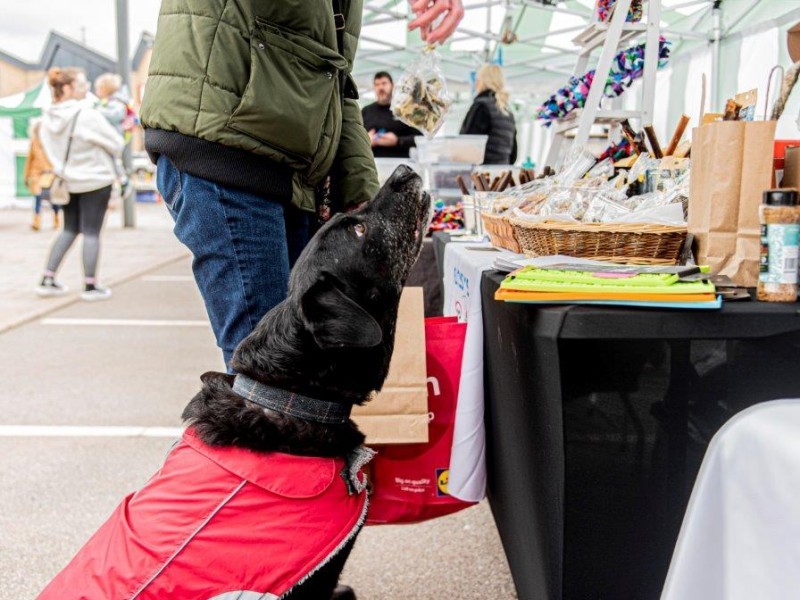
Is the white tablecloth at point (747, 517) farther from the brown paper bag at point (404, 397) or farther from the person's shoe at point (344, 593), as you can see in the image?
the person's shoe at point (344, 593)

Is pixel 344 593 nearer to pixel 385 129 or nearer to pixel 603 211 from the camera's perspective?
pixel 603 211

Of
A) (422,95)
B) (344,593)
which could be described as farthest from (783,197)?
(422,95)

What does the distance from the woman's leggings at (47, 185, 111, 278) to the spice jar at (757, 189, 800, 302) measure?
6791 mm

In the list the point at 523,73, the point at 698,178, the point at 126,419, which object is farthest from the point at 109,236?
the point at 698,178

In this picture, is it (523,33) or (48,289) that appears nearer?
(48,289)

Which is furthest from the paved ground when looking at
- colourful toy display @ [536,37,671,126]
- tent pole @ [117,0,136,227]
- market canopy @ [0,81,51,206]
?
market canopy @ [0,81,51,206]

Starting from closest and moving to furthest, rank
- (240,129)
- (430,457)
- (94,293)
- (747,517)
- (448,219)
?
(747,517) < (240,129) < (430,457) < (448,219) < (94,293)

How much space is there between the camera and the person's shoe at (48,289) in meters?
7.59

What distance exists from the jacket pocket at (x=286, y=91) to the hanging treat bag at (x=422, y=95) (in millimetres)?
2283

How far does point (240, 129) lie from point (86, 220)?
591 cm

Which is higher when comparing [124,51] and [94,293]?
[124,51]

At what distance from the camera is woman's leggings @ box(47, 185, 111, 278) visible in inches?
283

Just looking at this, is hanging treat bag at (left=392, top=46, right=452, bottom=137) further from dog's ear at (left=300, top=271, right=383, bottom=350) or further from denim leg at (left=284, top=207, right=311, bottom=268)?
dog's ear at (left=300, top=271, right=383, bottom=350)

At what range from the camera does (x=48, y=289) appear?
7.64 meters
